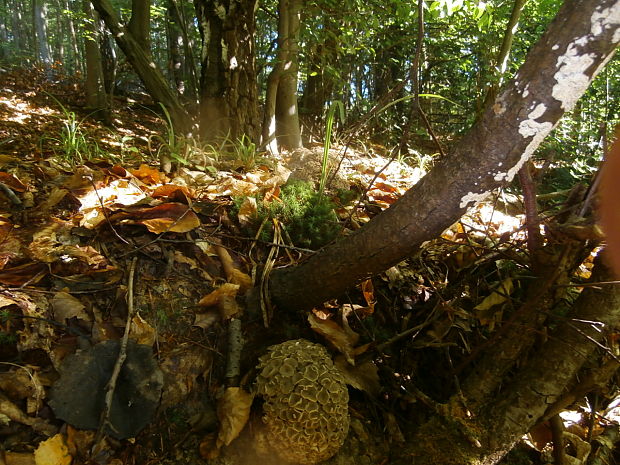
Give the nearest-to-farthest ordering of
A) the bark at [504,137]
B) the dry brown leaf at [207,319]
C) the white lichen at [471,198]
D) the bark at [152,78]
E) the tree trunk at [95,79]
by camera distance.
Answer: the bark at [504,137], the white lichen at [471,198], the dry brown leaf at [207,319], the bark at [152,78], the tree trunk at [95,79]

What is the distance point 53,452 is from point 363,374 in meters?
1.22

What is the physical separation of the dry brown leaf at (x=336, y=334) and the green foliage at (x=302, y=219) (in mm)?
435

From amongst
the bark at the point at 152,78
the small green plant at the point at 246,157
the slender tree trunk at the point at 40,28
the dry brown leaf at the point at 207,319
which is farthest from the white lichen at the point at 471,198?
the slender tree trunk at the point at 40,28

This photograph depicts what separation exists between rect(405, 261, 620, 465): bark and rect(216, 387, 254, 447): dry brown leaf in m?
0.71

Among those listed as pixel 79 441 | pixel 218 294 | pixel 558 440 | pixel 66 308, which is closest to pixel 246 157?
pixel 218 294

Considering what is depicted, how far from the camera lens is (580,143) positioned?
227 inches

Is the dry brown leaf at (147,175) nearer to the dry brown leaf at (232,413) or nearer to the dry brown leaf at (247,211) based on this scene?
the dry brown leaf at (247,211)

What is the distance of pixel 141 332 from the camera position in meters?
1.57

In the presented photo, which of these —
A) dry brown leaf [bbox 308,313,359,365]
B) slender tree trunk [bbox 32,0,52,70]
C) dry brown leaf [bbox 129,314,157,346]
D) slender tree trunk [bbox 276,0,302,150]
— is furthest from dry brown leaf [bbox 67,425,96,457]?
slender tree trunk [bbox 32,0,52,70]

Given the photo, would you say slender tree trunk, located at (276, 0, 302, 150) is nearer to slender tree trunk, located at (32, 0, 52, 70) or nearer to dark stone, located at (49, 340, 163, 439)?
dark stone, located at (49, 340, 163, 439)

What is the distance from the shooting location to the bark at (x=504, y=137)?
3.04 ft

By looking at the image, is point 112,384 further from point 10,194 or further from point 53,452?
point 10,194

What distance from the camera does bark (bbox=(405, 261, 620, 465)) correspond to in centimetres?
136

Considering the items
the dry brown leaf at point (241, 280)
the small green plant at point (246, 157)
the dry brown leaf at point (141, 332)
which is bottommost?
the dry brown leaf at point (141, 332)
